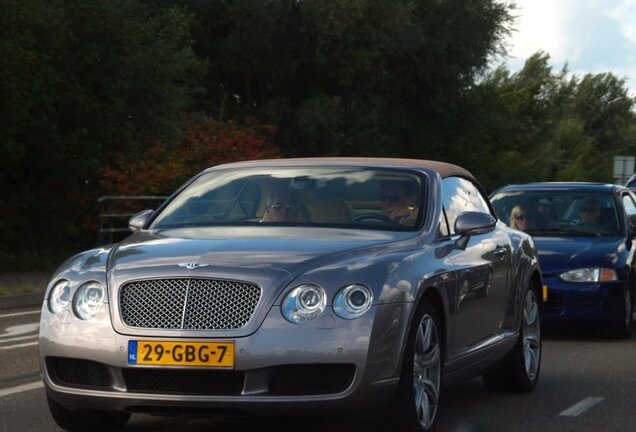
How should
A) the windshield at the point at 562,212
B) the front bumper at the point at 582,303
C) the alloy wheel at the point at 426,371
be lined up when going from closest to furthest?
the alloy wheel at the point at 426,371
the front bumper at the point at 582,303
the windshield at the point at 562,212

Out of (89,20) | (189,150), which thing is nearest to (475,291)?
(89,20)

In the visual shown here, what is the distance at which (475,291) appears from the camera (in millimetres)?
8859

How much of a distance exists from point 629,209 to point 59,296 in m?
9.27

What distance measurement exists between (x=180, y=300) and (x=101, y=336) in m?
0.42

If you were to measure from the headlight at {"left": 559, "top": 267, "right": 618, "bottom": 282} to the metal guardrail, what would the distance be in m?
9.57

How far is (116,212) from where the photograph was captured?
2461cm

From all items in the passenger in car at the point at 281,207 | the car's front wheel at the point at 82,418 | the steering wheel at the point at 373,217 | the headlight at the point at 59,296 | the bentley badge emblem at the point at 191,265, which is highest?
the passenger in car at the point at 281,207

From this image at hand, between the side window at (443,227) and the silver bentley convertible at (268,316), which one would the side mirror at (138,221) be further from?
the side window at (443,227)

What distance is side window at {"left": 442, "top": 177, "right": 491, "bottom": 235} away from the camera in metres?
9.08

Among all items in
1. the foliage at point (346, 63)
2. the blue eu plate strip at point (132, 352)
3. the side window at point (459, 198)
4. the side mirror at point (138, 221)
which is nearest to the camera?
the blue eu plate strip at point (132, 352)

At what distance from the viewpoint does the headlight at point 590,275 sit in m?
14.0

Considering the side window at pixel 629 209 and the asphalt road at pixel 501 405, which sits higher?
the side window at pixel 629 209

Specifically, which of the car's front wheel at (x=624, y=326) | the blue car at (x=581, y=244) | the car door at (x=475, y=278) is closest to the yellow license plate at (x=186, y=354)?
the car door at (x=475, y=278)

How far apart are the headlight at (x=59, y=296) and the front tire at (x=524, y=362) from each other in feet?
11.2
